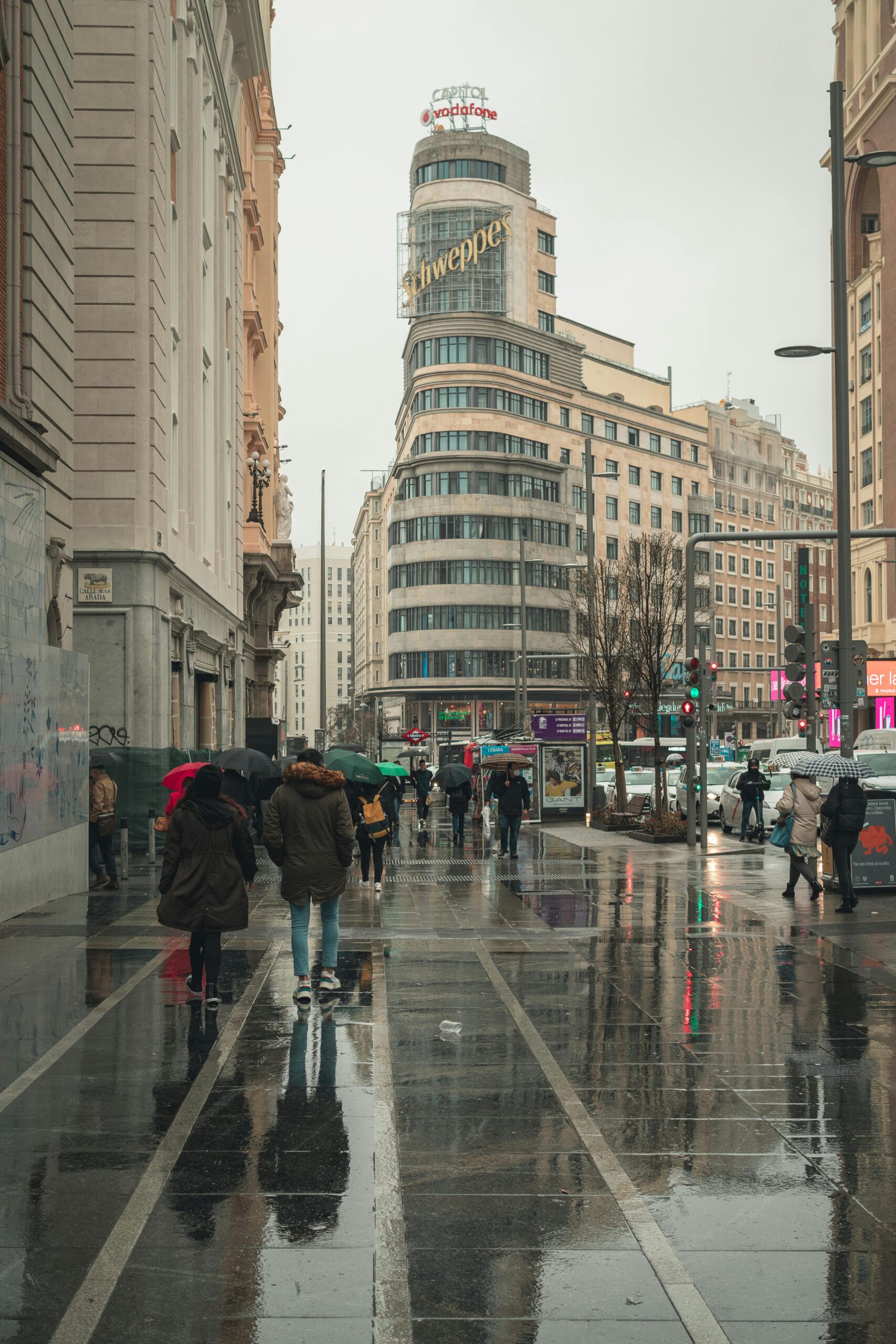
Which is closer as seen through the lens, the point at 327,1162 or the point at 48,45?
the point at 327,1162

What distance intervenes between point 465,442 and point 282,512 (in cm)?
3394

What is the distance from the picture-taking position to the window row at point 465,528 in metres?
85.7

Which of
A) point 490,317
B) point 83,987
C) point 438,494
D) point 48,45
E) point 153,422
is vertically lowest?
point 83,987

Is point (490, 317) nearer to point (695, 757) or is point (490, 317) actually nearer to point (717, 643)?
point (717, 643)

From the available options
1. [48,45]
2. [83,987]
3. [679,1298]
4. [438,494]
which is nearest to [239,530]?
[48,45]

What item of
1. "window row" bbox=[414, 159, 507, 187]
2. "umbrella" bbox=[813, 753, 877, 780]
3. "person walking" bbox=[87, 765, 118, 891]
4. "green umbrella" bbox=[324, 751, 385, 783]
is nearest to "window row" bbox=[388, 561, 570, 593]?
"window row" bbox=[414, 159, 507, 187]

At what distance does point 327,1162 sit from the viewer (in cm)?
636

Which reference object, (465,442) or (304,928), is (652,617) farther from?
(465,442)

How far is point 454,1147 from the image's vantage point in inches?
261

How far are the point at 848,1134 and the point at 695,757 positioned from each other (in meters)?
21.0

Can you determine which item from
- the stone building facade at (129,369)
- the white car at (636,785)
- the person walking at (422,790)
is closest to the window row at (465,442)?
the white car at (636,785)

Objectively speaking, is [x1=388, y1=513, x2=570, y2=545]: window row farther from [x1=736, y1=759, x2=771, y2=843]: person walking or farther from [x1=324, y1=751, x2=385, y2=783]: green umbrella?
[x1=324, y1=751, x2=385, y2=783]: green umbrella

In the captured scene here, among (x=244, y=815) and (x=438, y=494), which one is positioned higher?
(x=438, y=494)

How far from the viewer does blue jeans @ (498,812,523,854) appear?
25.1 m
